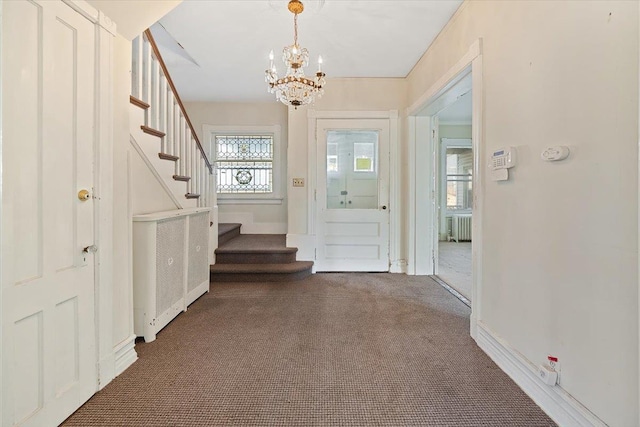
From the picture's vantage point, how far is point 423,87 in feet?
11.2

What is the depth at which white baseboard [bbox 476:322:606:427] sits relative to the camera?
1.32 m

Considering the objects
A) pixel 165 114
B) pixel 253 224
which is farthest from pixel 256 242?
pixel 165 114

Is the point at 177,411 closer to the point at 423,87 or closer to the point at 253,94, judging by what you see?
the point at 423,87

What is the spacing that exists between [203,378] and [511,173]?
86.2 inches

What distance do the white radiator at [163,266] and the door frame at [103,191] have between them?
454mm

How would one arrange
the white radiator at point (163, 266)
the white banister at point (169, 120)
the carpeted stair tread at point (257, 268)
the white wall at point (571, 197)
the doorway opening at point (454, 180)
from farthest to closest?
the doorway opening at point (454, 180), the carpeted stair tread at point (257, 268), the white banister at point (169, 120), the white radiator at point (163, 266), the white wall at point (571, 197)

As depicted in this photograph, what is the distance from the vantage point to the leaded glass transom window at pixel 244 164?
536 centimetres

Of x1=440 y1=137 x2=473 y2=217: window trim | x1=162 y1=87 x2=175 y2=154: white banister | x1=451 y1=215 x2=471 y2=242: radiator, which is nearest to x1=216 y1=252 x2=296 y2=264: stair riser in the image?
x1=162 y1=87 x2=175 y2=154: white banister

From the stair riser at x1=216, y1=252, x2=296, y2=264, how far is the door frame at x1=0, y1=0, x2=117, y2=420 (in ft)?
7.02

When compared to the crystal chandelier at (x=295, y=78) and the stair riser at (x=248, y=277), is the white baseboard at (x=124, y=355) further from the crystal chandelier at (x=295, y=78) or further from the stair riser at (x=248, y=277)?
the crystal chandelier at (x=295, y=78)

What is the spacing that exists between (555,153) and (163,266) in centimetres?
260

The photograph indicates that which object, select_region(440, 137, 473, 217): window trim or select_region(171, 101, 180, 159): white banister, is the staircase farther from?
select_region(440, 137, 473, 217): window trim

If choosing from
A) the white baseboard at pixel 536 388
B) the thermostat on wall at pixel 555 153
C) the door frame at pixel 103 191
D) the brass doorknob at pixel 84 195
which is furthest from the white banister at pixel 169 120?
the white baseboard at pixel 536 388

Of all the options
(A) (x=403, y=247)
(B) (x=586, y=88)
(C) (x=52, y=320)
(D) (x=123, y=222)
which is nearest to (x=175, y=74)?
(D) (x=123, y=222)
